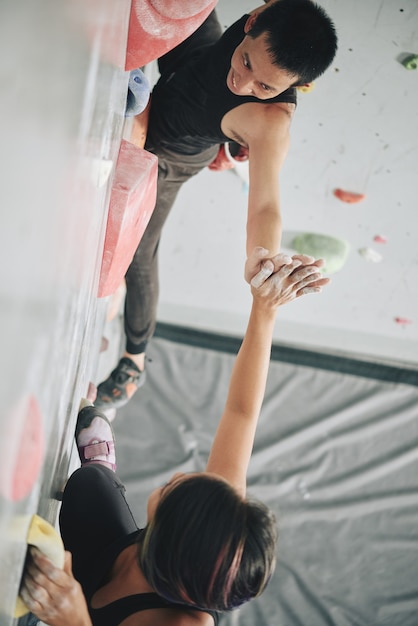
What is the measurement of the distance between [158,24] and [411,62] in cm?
65

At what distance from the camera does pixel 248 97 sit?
1.16 meters

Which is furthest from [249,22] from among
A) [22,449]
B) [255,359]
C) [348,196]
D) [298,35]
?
[22,449]

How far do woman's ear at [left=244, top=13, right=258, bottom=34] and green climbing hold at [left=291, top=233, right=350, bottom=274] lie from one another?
0.87 metres

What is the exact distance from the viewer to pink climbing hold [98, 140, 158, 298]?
1.03 m

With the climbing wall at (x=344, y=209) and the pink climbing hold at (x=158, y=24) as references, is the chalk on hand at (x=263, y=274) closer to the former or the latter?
the pink climbing hold at (x=158, y=24)

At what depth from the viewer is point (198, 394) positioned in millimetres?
2289

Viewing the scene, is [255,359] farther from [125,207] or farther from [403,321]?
[403,321]

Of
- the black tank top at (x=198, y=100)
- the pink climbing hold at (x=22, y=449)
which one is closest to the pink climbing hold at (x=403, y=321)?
the black tank top at (x=198, y=100)

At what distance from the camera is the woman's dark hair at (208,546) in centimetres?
76

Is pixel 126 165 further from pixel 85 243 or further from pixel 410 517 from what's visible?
pixel 410 517

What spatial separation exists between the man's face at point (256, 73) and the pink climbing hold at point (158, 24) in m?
0.09

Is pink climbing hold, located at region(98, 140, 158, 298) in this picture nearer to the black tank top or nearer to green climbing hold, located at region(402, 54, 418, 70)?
the black tank top

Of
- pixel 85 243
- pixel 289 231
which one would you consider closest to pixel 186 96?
pixel 85 243

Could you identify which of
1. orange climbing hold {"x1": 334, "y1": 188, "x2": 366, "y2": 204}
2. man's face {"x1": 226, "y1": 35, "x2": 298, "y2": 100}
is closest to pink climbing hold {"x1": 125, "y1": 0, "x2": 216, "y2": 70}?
man's face {"x1": 226, "y1": 35, "x2": 298, "y2": 100}
